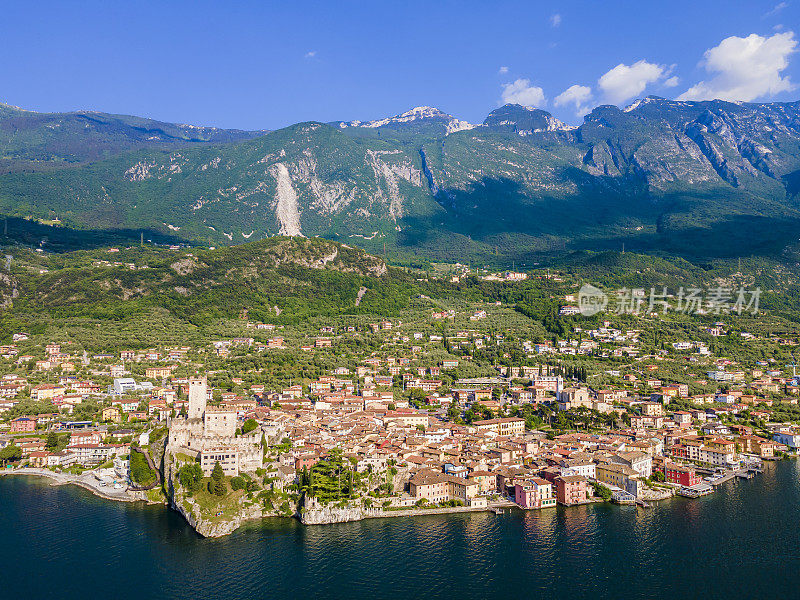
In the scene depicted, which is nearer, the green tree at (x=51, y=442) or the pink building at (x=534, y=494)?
the pink building at (x=534, y=494)

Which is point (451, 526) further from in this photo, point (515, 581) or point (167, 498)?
point (167, 498)

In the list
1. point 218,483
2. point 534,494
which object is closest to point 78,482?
point 218,483

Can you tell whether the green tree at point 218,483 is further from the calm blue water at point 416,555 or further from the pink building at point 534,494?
the pink building at point 534,494

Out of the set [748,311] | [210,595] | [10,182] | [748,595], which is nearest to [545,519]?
[748,595]

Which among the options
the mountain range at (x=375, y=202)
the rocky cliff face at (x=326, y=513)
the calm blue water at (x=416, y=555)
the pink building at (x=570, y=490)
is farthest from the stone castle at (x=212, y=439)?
the mountain range at (x=375, y=202)

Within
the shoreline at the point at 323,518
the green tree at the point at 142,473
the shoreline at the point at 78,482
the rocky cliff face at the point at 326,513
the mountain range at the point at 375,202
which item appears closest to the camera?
the rocky cliff face at the point at 326,513

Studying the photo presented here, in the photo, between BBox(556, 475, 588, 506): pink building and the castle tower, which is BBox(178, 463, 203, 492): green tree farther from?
BBox(556, 475, 588, 506): pink building

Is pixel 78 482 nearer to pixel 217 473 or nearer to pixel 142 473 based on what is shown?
pixel 142 473
